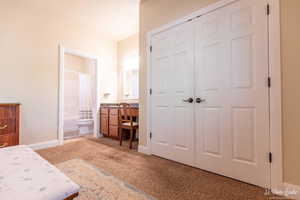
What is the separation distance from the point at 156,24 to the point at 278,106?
2.17 metres

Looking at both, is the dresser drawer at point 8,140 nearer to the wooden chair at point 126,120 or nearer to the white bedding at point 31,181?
the white bedding at point 31,181

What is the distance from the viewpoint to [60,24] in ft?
10.8

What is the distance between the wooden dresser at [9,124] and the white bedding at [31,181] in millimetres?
1466

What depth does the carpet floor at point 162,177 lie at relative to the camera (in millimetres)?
1439

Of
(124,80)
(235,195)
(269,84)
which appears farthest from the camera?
(124,80)

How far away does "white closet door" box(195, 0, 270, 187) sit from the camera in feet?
5.17

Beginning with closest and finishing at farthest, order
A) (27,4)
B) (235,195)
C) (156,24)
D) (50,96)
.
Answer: (235,195), (156,24), (27,4), (50,96)

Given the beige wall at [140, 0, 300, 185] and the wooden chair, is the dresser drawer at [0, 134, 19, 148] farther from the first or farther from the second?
the beige wall at [140, 0, 300, 185]

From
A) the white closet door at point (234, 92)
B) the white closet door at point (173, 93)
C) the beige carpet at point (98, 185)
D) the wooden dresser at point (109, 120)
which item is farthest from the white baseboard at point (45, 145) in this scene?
the white closet door at point (234, 92)

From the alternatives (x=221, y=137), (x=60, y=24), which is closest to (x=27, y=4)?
(x=60, y=24)

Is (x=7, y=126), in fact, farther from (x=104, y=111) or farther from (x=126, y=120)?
(x=104, y=111)

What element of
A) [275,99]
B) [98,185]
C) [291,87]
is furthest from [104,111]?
[291,87]

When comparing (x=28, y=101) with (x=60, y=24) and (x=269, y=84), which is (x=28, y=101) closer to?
(x=60, y=24)

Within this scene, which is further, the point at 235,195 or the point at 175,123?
the point at 175,123
